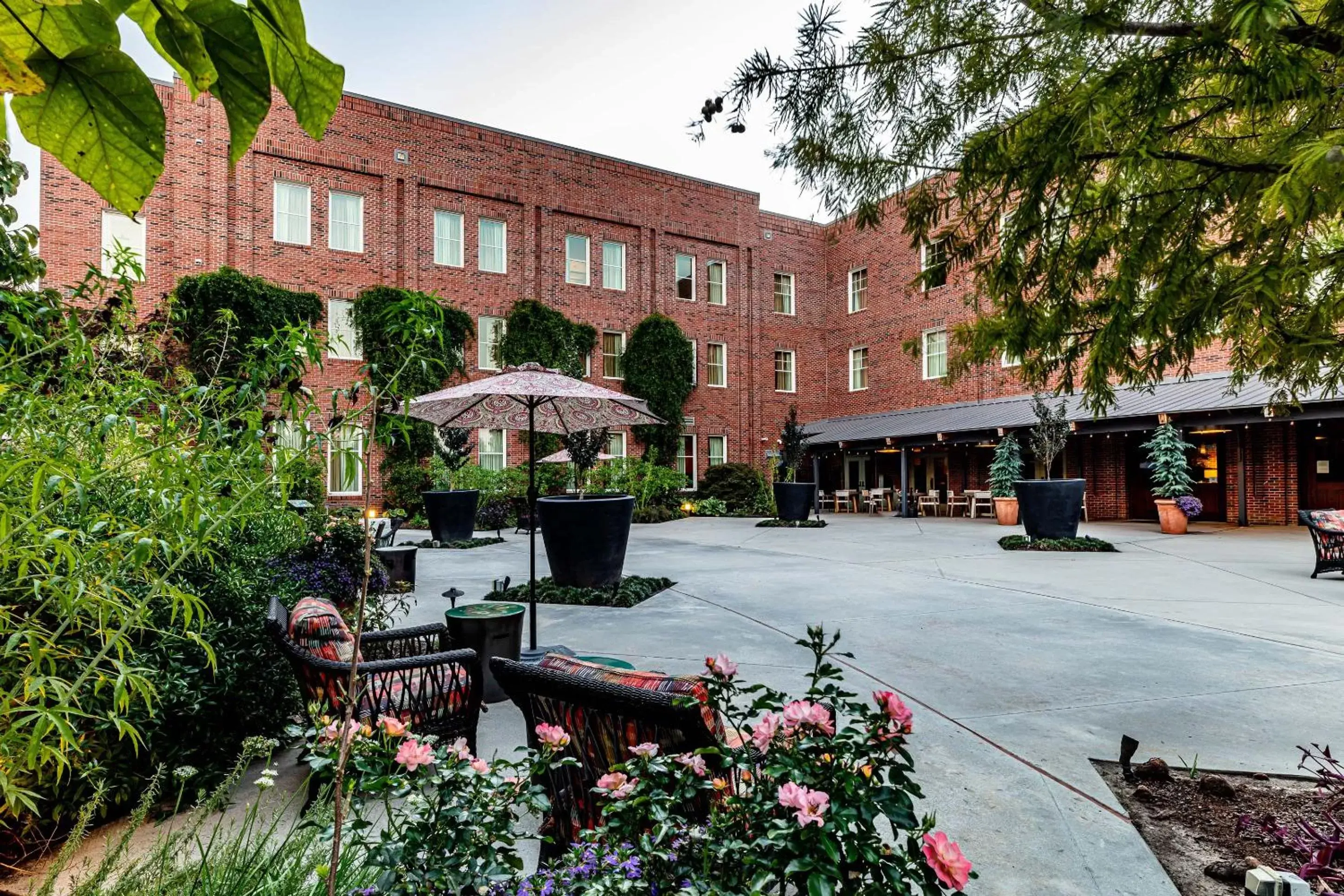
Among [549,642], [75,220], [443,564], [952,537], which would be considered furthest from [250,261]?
[952,537]

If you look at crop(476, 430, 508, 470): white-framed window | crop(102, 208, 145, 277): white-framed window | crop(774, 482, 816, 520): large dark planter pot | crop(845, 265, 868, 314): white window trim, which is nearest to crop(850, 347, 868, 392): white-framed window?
crop(845, 265, 868, 314): white window trim

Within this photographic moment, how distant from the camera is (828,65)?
2633 millimetres

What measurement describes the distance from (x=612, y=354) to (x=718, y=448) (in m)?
5.07

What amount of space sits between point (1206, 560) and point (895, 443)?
11.5m

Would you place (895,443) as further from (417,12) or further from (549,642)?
(417,12)

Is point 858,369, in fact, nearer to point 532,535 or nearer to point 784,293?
point 784,293

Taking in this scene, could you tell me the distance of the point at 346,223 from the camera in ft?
60.4

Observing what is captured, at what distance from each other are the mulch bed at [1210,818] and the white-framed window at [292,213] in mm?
19856

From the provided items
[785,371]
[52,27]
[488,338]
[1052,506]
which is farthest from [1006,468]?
[52,27]

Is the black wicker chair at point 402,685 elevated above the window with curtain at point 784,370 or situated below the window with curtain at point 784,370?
below

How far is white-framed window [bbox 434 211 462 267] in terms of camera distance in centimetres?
1964

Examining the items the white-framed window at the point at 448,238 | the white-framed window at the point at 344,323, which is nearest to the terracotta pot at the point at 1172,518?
the white-framed window at the point at 448,238

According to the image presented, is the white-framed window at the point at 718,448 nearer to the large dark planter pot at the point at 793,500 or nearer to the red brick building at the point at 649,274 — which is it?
the red brick building at the point at 649,274

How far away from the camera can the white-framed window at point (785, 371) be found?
2620 cm
